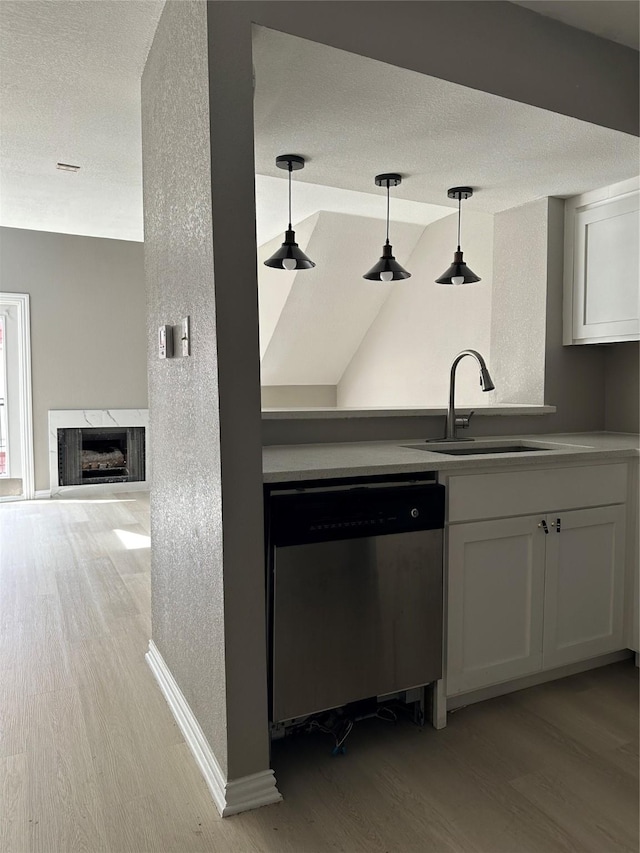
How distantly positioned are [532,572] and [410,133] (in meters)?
1.71

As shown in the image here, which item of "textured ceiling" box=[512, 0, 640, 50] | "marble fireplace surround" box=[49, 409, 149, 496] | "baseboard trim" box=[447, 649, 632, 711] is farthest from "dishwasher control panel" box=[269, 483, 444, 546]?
"marble fireplace surround" box=[49, 409, 149, 496]

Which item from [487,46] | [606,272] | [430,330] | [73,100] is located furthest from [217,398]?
[430,330]

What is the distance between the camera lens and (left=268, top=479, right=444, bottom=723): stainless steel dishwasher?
1.78 metres

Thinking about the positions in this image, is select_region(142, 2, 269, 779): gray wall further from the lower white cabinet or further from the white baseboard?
the lower white cabinet

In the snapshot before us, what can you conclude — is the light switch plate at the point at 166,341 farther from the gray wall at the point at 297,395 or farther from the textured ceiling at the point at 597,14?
the gray wall at the point at 297,395

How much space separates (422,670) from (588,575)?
0.82 metres

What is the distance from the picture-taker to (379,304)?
19.0ft

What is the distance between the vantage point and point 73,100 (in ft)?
8.63

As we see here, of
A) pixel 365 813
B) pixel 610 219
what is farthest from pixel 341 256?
pixel 365 813

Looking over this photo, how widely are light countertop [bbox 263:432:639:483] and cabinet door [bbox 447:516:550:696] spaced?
0.22 metres

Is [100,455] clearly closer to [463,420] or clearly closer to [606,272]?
[463,420]

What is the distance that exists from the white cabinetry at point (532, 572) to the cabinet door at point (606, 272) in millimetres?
791

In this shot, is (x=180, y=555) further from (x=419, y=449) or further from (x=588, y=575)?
(x=588, y=575)

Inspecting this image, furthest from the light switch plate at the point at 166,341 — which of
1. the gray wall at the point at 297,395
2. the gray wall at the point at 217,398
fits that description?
the gray wall at the point at 297,395
